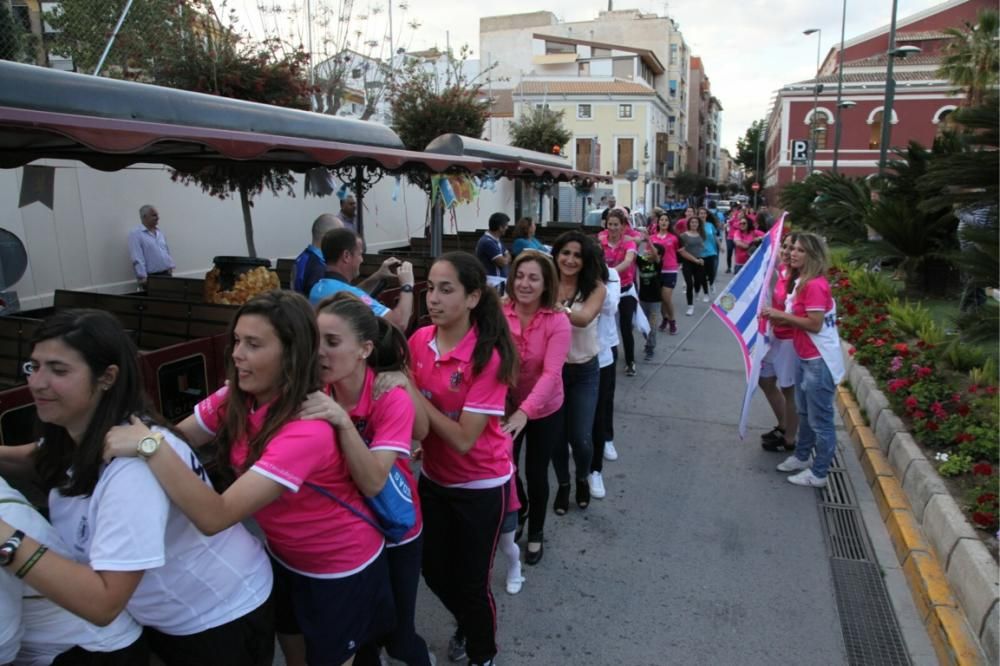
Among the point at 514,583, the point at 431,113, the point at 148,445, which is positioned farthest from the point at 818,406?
the point at 431,113

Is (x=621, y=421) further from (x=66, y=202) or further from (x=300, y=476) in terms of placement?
(x=66, y=202)

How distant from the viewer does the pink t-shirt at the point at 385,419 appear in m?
2.13

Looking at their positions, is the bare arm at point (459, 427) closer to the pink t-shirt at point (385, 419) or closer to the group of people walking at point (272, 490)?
the group of people walking at point (272, 490)

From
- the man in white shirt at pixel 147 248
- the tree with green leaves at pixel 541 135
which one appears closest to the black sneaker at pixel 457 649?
the man in white shirt at pixel 147 248

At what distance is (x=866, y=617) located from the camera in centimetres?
350

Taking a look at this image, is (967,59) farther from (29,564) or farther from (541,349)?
(29,564)

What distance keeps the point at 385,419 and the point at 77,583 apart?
905 mm

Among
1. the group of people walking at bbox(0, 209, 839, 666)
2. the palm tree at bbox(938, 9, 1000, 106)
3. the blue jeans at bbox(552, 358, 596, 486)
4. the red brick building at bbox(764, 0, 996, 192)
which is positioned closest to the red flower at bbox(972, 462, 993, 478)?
the blue jeans at bbox(552, 358, 596, 486)

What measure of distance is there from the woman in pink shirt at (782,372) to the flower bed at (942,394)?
2.68ft

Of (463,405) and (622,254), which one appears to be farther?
(622,254)

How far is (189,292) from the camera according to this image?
757 cm

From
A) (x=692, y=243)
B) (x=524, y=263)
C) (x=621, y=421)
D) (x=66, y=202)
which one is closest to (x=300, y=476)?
(x=524, y=263)

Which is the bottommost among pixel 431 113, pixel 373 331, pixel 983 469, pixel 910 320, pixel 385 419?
pixel 983 469

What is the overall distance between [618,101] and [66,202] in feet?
161
